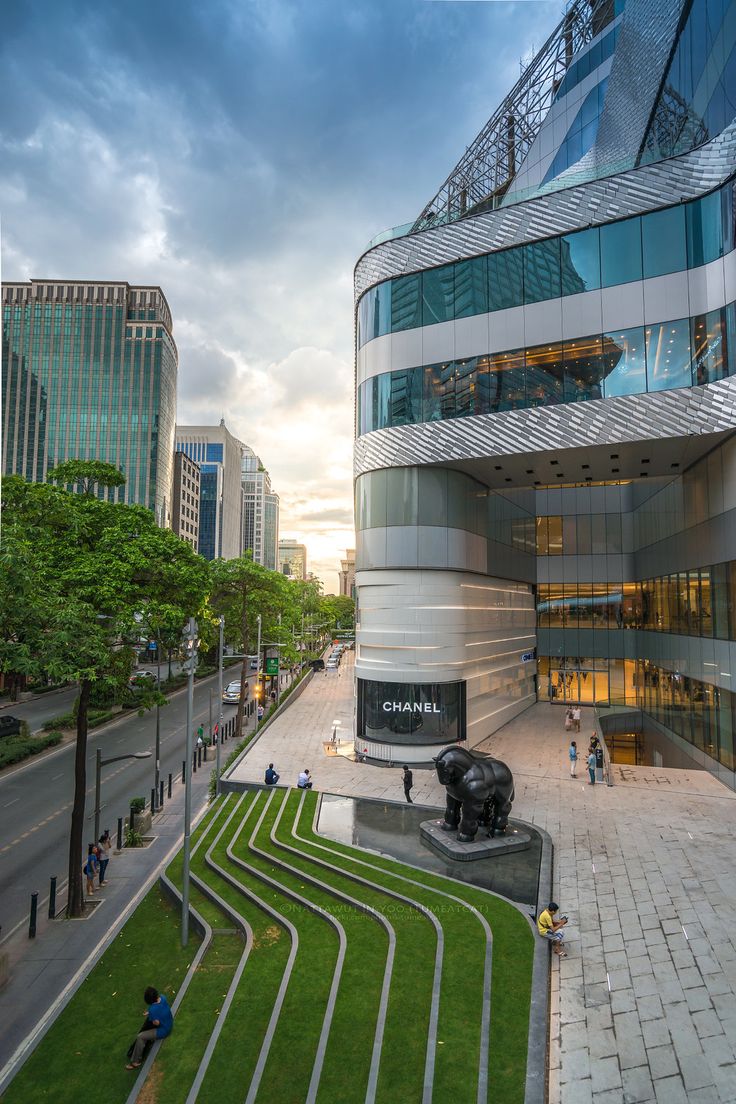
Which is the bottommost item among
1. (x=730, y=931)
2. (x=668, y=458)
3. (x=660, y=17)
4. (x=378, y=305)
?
(x=730, y=931)

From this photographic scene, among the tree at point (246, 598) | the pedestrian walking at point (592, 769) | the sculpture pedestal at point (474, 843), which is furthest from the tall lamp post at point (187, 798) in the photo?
the tree at point (246, 598)

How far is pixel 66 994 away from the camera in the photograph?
44.1 feet

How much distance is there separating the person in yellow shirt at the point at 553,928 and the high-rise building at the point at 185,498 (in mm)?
115836

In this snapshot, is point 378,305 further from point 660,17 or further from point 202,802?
point 202,802

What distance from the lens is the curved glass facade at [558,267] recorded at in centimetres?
2572

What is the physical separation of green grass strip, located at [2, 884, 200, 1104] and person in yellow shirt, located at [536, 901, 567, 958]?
7.49 m

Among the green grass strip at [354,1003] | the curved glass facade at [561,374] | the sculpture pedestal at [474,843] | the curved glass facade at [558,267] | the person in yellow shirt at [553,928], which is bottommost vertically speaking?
the green grass strip at [354,1003]

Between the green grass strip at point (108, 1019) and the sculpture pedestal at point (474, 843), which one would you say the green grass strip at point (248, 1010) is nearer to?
the green grass strip at point (108, 1019)

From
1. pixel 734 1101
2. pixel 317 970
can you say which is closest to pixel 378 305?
pixel 317 970

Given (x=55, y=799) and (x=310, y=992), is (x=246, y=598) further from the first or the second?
(x=310, y=992)

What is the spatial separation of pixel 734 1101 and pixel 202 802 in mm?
21841

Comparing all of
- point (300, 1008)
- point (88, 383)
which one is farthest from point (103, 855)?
point (88, 383)

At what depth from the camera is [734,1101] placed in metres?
9.18

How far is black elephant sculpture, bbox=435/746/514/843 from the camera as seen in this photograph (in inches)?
725
